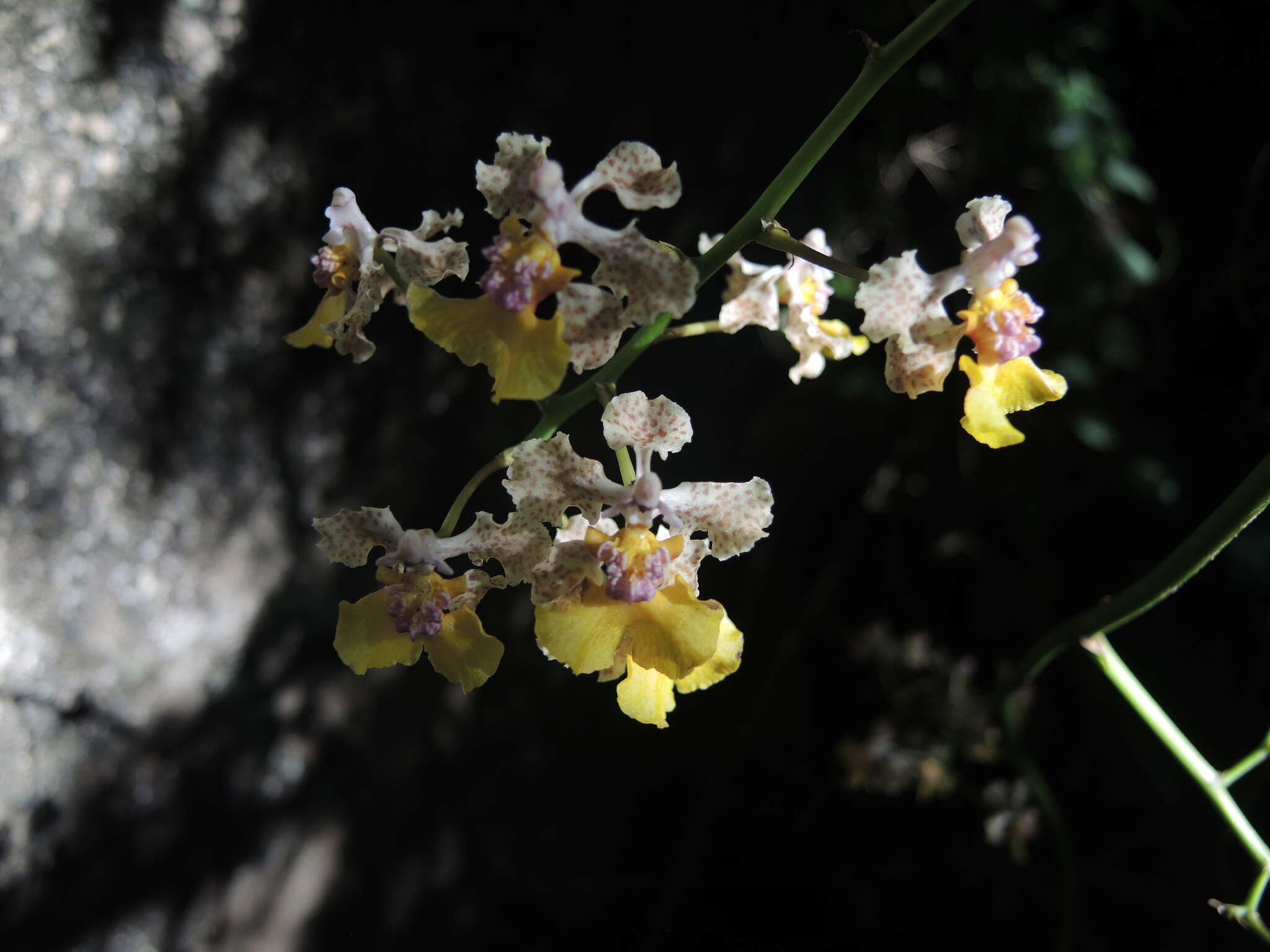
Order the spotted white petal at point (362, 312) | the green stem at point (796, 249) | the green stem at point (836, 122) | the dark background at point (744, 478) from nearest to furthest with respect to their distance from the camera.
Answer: the green stem at point (836, 122) → the green stem at point (796, 249) → the spotted white petal at point (362, 312) → the dark background at point (744, 478)


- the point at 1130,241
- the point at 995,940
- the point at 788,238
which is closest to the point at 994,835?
the point at 995,940

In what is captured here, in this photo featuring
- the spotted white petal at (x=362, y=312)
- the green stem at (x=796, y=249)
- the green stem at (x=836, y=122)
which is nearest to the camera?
the green stem at (x=836, y=122)

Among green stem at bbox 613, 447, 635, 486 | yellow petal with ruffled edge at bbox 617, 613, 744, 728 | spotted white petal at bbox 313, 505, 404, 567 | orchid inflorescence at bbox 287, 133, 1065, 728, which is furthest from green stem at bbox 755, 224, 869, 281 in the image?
spotted white petal at bbox 313, 505, 404, 567

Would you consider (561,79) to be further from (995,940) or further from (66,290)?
(995,940)

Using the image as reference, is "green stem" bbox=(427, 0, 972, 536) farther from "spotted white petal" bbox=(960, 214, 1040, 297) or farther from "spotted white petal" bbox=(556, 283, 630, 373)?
"spotted white petal" bbox=(960, 214, 1040, 297)

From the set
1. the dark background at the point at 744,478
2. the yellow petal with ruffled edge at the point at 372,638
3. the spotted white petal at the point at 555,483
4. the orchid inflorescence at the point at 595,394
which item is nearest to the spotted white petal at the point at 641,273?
the orchid inflorescence at the point at 595,394

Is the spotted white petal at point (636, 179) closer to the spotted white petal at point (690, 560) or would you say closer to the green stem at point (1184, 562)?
the spotted white petal at point (690, 560)

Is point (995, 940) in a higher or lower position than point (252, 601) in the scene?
higher
